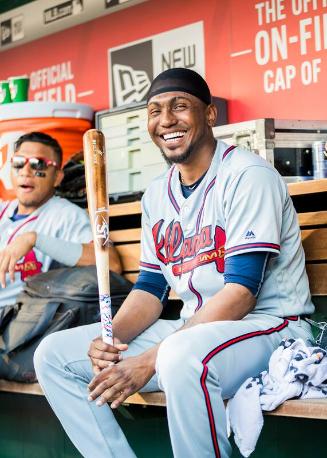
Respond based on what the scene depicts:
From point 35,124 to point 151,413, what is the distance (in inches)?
70.1

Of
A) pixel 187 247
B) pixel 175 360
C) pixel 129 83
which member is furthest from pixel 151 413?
pixel 129 83

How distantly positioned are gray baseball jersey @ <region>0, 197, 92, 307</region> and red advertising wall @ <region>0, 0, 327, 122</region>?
99 cm

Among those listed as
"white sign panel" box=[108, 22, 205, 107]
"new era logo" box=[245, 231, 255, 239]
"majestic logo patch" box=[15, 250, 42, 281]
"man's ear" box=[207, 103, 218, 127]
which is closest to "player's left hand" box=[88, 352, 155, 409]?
"new era logo" box=[245, 231, 255, 239]

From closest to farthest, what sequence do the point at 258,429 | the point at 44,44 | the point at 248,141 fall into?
the point at 258,429
the point at 248,141
the point at 44,44

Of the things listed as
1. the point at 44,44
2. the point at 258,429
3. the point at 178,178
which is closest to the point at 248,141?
the point at 178,178

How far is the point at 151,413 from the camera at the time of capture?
159 inches

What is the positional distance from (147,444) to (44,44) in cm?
285

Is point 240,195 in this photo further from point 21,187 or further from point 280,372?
point 21,187

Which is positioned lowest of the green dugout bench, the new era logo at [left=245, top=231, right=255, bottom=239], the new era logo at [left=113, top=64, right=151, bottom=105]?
the green dugout bench

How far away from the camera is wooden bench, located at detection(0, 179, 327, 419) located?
2.79m

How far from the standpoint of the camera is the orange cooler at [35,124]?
5.04 metres

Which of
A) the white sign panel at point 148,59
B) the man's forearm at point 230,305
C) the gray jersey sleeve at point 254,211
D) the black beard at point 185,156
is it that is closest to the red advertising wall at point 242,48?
the white sign panel at point 148,59

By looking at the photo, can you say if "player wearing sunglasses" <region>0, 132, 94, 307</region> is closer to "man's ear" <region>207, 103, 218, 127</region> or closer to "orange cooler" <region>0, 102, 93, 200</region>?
"orange cooler" <region>0, 102, 93, 200</region>

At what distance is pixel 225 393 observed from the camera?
2811 millimetres
